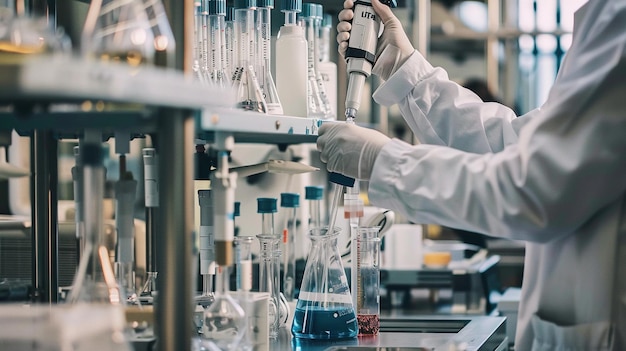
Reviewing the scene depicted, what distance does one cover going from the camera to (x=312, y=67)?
2156 mm

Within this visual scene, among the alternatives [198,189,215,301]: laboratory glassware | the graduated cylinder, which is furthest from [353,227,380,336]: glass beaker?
[198,189,215,301]: laboratory glassware

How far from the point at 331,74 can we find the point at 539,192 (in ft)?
3.33

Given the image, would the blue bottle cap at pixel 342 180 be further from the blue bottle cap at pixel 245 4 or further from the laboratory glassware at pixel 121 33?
the laboratory glassware at pixel 121 33

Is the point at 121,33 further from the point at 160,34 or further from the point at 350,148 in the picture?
the point at 350,148

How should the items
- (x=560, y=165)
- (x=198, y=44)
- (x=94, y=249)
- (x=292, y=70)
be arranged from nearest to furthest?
(x=94, y=249), (x=560, y=165), (x=198, y=44), (x=292, y=70)

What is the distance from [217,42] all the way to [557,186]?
0.80m

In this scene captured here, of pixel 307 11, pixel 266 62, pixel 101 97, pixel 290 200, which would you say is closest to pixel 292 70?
pixel 266 62

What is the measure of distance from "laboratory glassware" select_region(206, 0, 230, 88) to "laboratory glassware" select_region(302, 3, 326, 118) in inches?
9.3

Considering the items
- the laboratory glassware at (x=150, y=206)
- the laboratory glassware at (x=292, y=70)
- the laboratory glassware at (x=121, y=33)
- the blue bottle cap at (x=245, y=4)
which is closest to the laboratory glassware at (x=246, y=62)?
the blue bottle cap at (x=245, y=4)

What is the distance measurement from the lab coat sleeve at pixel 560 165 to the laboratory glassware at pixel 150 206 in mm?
525

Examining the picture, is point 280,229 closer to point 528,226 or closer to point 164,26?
point 528,226

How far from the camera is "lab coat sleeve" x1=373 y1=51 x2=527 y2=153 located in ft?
7.21

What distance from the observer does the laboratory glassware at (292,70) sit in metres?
2.03

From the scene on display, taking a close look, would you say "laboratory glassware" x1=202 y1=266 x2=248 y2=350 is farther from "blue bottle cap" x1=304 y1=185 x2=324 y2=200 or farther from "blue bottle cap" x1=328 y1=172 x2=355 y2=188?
"blue bottle cap" x1=304 y1=185 x2=324 y2=200
